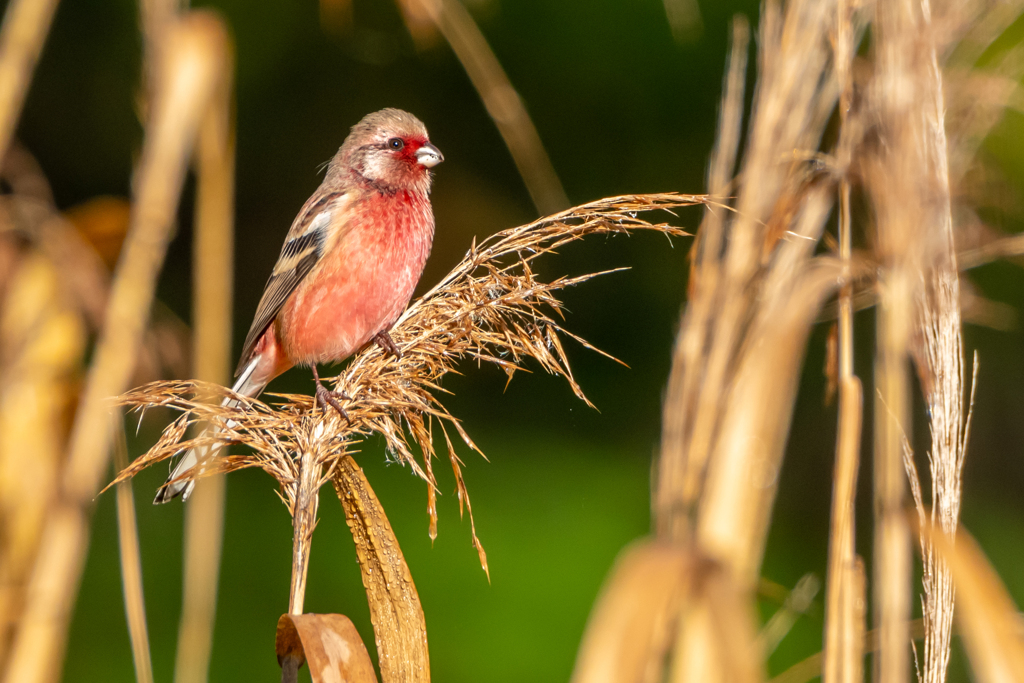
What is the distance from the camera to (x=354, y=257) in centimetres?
290

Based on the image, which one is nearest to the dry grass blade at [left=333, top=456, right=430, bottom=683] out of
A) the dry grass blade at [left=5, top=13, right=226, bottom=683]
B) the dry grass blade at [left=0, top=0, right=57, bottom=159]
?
the dry grass blade at [left=5, top=13, right=226, bottom=683]

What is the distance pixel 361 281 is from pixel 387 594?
1.59 meters

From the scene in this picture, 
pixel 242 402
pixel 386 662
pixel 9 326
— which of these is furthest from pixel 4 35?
pixel 386 662

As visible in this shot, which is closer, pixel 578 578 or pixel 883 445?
pixel 883 445

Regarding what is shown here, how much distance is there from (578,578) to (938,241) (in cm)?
426

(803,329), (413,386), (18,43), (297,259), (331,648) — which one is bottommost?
(331,648)

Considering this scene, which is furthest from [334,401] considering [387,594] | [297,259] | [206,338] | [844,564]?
[297,259]

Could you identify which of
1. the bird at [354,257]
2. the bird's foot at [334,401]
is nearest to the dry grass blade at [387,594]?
the bird's foot at [334,401]

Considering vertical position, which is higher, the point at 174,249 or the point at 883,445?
the point at 174,249

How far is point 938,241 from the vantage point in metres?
1.00

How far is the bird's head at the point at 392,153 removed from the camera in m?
3.07

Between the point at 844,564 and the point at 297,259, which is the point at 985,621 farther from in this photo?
the point at 297,259

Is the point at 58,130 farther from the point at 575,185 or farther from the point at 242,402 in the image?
the point at 242,402

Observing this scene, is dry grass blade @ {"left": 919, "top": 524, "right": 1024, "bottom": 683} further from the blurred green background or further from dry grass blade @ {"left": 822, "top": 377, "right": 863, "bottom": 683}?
the blurred green background
